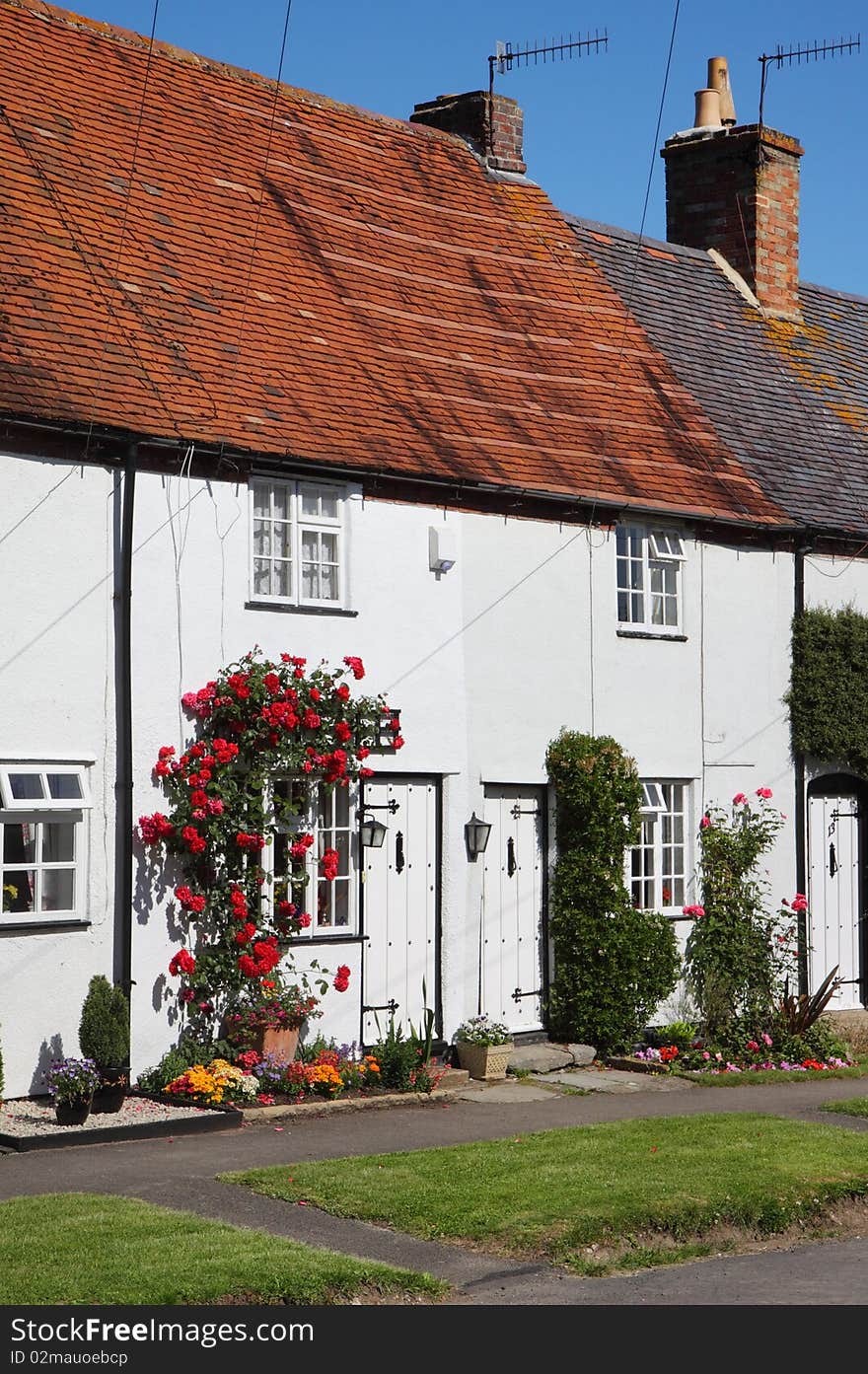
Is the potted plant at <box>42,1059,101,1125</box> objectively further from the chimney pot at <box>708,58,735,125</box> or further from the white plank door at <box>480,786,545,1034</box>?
the chimney pot at <box>708,58,735,125</box>

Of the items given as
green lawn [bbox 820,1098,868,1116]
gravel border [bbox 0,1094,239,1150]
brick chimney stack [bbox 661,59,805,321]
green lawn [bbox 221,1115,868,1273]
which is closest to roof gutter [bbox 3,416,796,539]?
gravel border [bbox 0,1094,239,1150]

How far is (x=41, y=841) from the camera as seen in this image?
14.1 metres

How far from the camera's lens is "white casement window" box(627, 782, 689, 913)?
61.1 ft

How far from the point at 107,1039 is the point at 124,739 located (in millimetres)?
2360

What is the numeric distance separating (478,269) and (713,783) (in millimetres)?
6289

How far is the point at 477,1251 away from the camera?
9781 millimetres

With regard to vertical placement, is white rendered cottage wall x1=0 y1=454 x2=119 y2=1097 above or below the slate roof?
below

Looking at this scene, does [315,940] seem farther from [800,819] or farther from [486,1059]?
[800,819]

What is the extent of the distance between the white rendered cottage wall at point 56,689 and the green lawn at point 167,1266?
392 cm

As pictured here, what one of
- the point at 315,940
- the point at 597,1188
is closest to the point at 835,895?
the point at 315,940

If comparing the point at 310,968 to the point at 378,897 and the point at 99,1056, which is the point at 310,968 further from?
the point at 99,1056

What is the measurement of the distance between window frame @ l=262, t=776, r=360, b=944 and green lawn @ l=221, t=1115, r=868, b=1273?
3.33 metres

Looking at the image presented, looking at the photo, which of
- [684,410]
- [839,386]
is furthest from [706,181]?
[684,410]

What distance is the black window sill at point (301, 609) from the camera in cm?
1555
